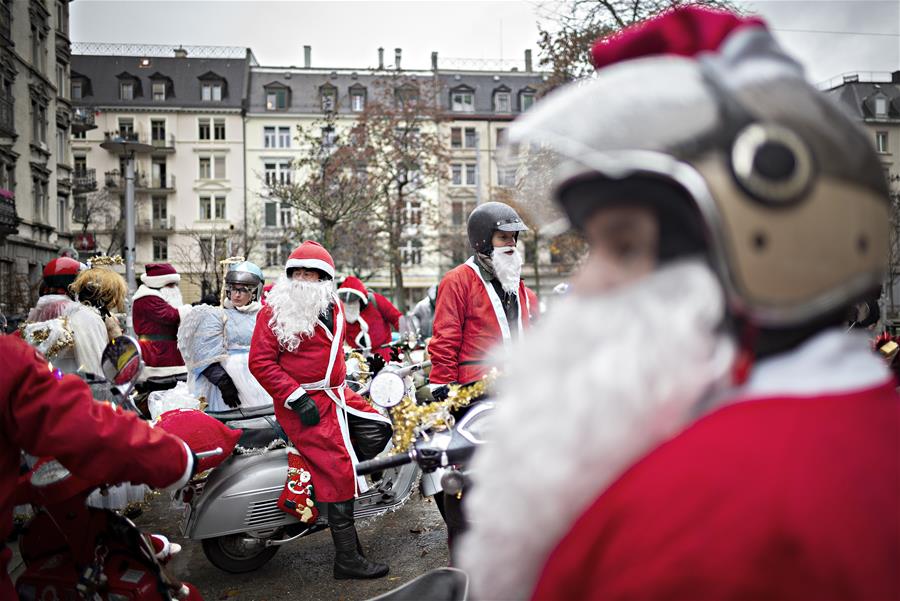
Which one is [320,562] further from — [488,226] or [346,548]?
[488,226]

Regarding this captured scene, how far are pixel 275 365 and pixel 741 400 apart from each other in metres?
3.84

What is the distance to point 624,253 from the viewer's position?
1.03 meters

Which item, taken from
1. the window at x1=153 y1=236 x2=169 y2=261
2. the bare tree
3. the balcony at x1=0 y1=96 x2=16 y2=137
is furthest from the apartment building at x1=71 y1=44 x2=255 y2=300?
the bare tree

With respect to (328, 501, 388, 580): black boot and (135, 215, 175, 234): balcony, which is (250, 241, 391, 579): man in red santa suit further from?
(135, 215, 175, 234): balcony

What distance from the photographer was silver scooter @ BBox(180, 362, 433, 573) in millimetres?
4496

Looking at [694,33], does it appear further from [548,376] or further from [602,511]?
[602,511]

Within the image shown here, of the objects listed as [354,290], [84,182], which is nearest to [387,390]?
[354,290]

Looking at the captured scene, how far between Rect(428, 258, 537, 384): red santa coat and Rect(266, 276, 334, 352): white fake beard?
2.63 feet

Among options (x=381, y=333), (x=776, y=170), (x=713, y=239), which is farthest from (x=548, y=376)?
(x=381, y=333)

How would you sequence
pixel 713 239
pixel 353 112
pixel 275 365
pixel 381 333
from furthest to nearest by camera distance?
pixel 353 112 < pixel 381 333 < pixel 275 365 < pixel 713 239

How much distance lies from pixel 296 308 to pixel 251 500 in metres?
1.27

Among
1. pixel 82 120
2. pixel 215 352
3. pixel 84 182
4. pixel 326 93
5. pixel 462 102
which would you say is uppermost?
pixel 462 102

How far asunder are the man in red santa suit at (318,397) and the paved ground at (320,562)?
0.17 metres

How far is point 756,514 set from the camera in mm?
841
